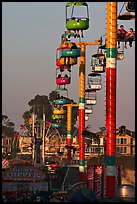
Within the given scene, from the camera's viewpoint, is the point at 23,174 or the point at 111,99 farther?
the point at 23,174

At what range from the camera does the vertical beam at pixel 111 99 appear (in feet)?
120

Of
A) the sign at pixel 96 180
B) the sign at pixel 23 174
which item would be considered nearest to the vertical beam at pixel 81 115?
→ the sign at pixel 23 174

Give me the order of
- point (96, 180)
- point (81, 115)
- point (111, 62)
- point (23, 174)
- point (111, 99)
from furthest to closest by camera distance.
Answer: point (81, 115)
point (23, 174)
point (96, 180)
point (111, 62)
point (111, 99)

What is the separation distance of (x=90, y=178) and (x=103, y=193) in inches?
121

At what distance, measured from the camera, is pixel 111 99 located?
123 feet

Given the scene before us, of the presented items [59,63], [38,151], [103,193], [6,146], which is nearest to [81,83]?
[59,63]

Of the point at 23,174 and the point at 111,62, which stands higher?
the point at 111,62

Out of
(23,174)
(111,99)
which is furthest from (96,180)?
(23,174)

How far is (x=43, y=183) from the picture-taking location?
42.5 m

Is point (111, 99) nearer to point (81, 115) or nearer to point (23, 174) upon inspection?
point (23, 174)

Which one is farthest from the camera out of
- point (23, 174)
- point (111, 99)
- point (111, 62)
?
point (23, 174)

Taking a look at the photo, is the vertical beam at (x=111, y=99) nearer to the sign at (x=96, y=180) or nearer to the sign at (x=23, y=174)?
the sign at (x=96, y=180)

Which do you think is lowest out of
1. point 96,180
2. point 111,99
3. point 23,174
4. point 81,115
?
point 96,180

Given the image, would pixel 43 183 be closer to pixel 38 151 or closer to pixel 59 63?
pixel 59 63
